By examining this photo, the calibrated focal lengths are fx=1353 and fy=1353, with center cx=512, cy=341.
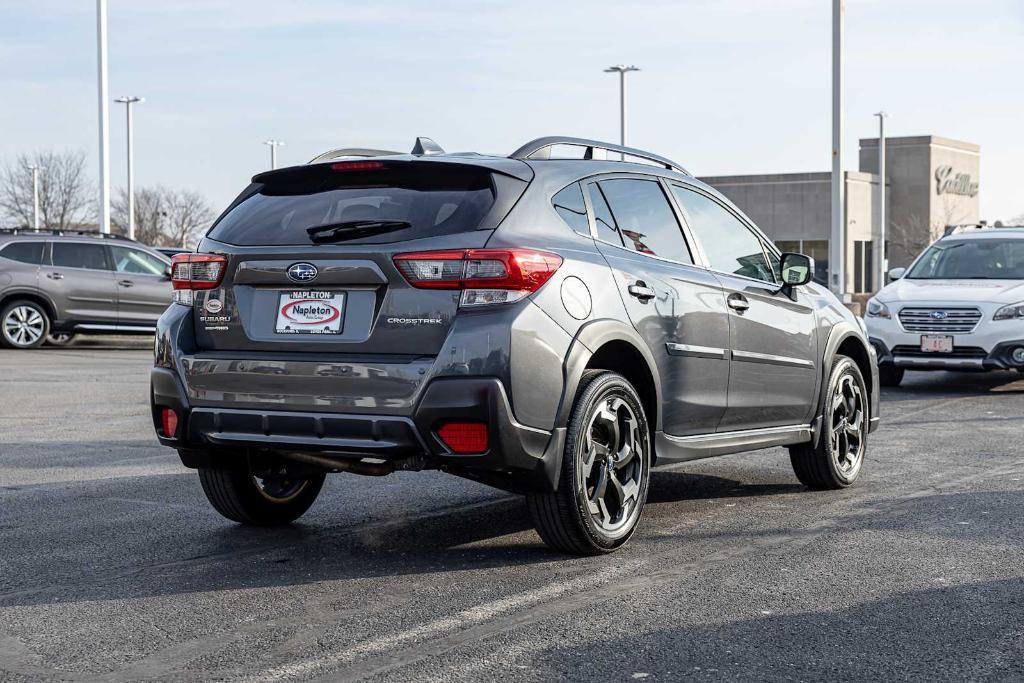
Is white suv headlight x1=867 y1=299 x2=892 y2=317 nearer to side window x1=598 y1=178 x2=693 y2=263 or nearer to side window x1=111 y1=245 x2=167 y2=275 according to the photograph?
side window x1=598 y1=178 x2=693 y2=263

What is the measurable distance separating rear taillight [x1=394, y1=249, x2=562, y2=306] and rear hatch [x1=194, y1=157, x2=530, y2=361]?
4 centimetres

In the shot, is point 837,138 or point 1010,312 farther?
point 837,138

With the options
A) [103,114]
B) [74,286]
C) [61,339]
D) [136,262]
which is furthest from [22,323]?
[103,114]

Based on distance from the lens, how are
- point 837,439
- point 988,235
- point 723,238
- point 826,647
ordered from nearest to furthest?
point 826,647 → point 723,238 → point 837,439 → point 988,235

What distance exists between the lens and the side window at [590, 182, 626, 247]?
6.06m

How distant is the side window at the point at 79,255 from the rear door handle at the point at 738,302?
16.1 meters

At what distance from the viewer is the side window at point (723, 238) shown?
A: 690cm

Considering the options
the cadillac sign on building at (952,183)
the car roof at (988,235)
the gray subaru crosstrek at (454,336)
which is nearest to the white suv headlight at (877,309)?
the car roof at (988,235)

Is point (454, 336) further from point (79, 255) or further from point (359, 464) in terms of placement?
point (79, 255)

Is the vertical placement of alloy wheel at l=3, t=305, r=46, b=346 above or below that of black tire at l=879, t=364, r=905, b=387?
above

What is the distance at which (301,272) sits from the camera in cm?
549

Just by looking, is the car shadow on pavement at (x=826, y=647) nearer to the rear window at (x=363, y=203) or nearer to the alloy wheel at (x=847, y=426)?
the rear window at (x=363, y=203)

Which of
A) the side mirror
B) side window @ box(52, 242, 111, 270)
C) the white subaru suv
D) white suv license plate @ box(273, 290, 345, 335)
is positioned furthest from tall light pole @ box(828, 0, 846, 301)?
white suv license plate @ box(273, 290, 345, 335)

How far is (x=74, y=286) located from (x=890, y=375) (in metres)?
12.6
